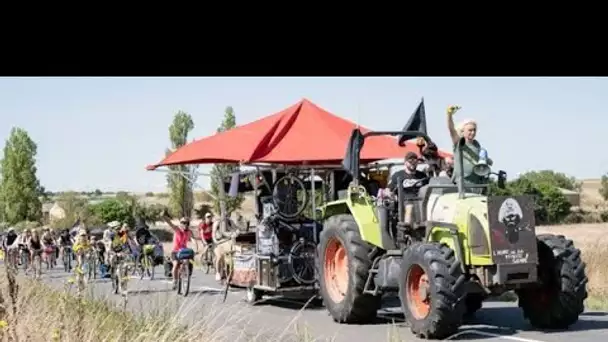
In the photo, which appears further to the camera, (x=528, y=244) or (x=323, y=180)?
(x=323, y=180)

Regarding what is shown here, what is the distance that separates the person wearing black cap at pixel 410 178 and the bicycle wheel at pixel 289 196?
363 centimetres

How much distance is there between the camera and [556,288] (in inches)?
460

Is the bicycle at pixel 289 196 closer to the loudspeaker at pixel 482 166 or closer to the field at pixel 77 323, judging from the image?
the loudspeaker at pixel 482 166

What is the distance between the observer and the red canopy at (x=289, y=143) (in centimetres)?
1686

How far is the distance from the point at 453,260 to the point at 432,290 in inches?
16.9

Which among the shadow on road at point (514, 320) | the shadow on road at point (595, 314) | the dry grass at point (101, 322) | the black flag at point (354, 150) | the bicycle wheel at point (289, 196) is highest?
the black flag at point (354, 150)

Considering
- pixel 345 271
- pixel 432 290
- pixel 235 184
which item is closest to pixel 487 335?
pixel 432 290

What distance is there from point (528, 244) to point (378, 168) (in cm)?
518

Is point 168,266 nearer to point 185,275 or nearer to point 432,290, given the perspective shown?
point 185,275

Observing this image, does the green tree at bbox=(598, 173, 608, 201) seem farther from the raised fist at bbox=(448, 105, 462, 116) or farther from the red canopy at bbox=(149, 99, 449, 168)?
the raised fist at bbox=(448, 105, 462, 116)

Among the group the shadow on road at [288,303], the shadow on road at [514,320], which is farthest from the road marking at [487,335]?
the shadow on road at [288,303]
